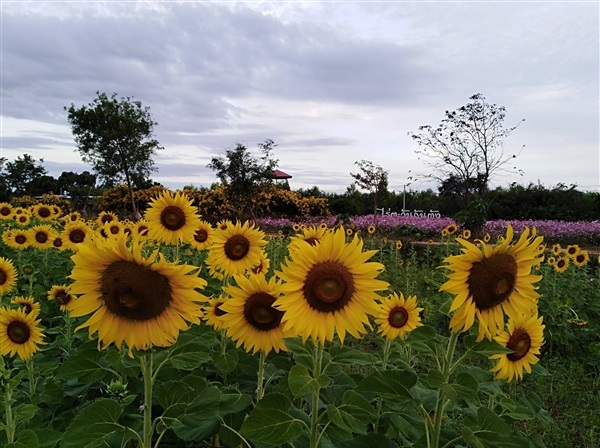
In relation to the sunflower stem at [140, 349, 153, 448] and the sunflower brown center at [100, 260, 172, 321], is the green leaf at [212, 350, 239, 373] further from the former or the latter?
the sunflower brown center at [100, 260, 172, 321]

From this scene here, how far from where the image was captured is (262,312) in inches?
68.8

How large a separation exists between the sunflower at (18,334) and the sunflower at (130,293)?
1.40m

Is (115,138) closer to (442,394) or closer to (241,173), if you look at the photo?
(241,173)

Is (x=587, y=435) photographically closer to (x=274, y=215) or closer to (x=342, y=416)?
(x=342, y=416)

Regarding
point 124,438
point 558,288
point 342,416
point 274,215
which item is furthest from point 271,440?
point 274,215

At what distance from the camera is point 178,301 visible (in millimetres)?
1448

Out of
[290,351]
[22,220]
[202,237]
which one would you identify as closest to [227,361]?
[290,351]

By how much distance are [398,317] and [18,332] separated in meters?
1.96

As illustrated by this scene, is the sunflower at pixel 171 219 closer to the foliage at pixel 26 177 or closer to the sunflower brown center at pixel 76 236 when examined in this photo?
the sunflower brown center at pixel 76 236

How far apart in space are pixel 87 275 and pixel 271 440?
683 mm

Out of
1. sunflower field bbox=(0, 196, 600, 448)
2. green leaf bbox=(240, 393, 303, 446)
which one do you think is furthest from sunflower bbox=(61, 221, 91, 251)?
green leaf bbox=(240, 393, 303, 446)

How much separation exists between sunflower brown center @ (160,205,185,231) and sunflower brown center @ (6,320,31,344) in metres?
0.87

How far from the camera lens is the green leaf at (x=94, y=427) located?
1396 mm

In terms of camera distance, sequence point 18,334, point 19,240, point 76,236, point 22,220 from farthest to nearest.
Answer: point 22,220 < point 19,240 < point 76,236 < point 18,334
